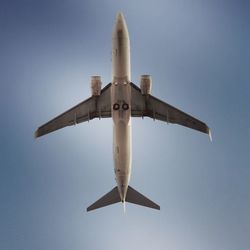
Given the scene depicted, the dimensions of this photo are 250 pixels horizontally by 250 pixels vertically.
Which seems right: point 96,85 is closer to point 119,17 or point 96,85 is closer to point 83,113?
point 83,113

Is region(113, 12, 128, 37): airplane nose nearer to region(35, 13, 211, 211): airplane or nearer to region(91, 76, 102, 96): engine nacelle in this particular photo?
region(35, 13, 211, 211): airplane

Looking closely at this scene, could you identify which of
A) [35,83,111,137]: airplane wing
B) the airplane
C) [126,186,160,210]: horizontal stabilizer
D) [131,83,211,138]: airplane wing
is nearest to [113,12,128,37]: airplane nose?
the airplane

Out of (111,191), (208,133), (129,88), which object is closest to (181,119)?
(208,133)

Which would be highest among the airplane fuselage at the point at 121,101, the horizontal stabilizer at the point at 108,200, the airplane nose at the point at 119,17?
the airplane nose at the point at 119,17

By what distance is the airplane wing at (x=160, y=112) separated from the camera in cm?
5439

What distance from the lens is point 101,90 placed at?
179 ft

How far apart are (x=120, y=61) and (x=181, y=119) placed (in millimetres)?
10921

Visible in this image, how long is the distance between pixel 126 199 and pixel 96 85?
14255mm

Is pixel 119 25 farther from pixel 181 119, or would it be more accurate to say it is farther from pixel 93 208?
pixel 93 208

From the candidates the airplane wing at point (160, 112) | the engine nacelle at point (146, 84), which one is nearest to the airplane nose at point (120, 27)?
the engine nacelle at point (146, 84)

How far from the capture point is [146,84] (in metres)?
52.7

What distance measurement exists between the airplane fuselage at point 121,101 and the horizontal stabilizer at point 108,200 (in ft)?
11.5

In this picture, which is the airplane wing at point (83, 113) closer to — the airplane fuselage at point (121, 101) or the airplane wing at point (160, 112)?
the airplane wing at point (160, 112)

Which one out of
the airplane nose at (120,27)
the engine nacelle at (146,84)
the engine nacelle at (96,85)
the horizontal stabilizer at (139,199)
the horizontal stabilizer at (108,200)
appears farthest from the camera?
the horizontal stabilizer at (139,199)
